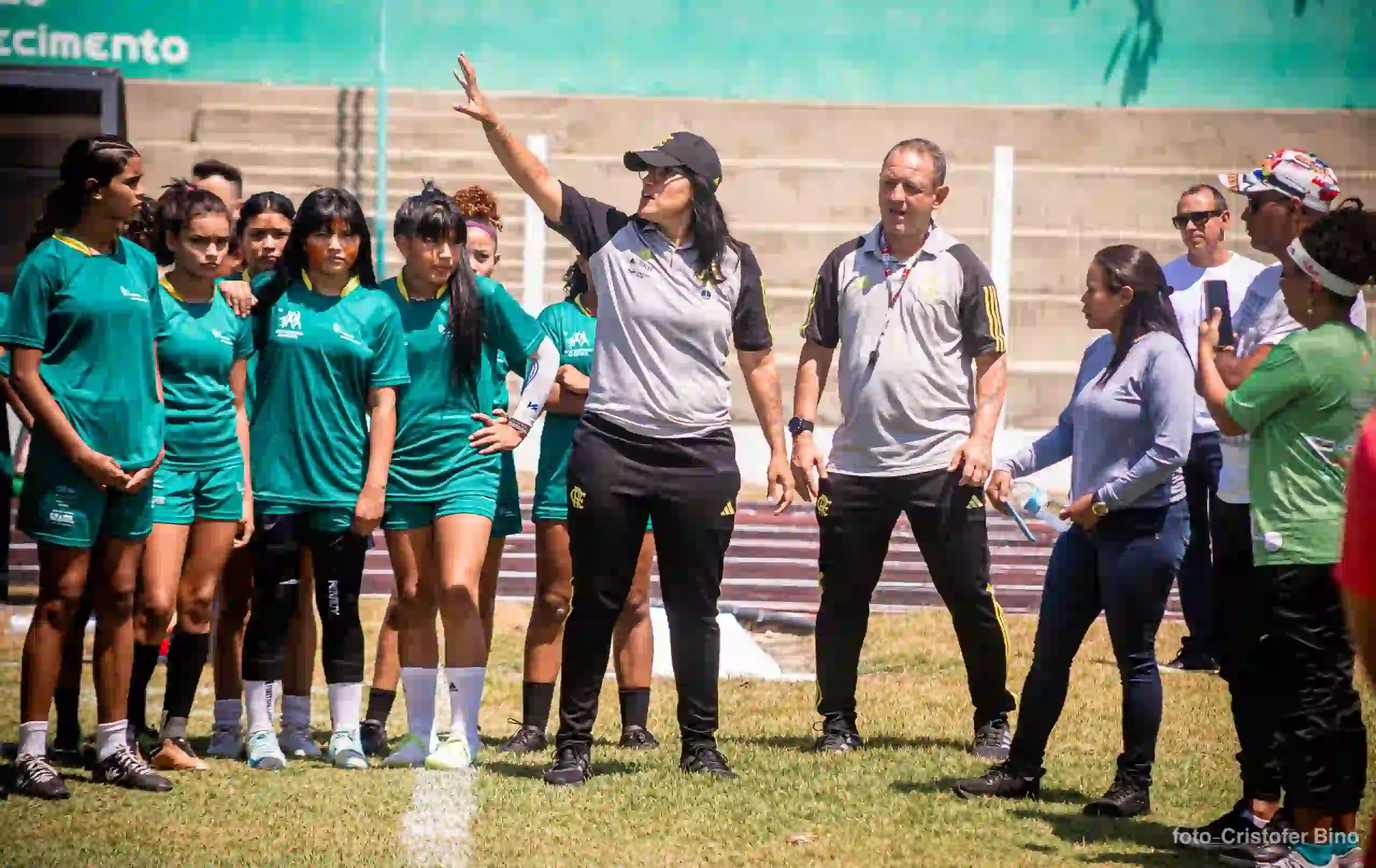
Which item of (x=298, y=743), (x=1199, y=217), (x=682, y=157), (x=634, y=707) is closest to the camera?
(x=682, y=157)

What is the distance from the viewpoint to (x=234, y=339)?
6367 mm

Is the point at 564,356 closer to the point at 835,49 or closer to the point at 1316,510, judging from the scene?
the point at 1316,510

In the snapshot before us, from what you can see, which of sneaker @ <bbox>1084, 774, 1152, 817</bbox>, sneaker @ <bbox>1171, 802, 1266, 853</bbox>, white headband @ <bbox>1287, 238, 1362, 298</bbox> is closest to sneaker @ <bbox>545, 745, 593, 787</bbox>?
sneaker @ <bbox>1084, 774, 1152, 817</bbox>

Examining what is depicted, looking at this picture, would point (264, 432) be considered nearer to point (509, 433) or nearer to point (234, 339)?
point (234, 339)

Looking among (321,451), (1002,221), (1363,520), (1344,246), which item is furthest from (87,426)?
(1002,221)

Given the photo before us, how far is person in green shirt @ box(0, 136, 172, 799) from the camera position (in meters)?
5.75

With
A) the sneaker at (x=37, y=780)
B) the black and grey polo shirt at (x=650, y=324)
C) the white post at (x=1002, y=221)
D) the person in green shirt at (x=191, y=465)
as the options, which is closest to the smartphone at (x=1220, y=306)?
the black and grey polo shirt at (x=650, y=324)

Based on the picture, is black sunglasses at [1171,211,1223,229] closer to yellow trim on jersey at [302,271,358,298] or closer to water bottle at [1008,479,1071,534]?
water bottle at [1008,479,1071,534]

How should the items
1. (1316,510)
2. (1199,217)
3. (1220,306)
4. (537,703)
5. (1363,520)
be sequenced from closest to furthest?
(1363,520), (1316,510), (1220,306), (537,703), (1199,217)

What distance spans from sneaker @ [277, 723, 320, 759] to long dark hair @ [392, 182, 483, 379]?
144 cm

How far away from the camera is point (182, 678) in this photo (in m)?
6.33

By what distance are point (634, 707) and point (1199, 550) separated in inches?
130

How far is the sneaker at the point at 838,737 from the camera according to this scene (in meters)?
6.84

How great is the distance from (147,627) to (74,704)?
56cm
